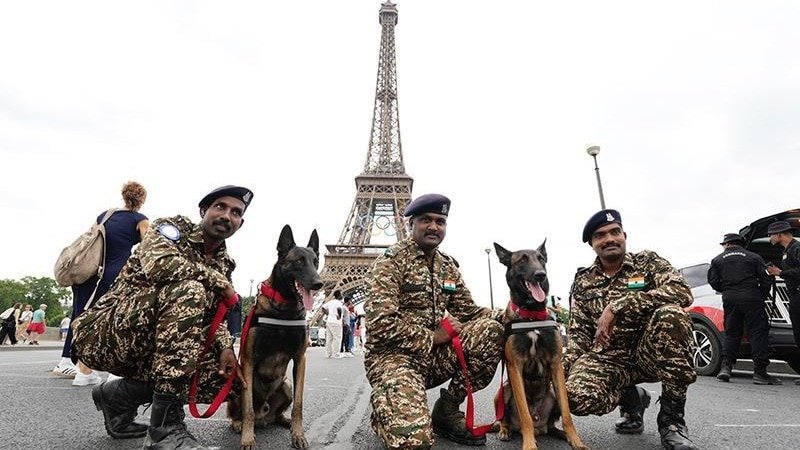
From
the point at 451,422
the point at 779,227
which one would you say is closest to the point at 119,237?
the point at 451,422

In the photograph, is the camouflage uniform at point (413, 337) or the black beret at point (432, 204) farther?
the black beret at point (432, 204)

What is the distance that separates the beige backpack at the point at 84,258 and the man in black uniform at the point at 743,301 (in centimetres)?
799

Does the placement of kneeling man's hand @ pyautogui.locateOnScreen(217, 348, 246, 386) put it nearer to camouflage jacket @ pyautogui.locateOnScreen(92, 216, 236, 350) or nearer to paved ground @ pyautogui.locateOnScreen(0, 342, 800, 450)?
camouflage jacket @ pyautogui.locateOnScreen(92, 216, 236, 350)

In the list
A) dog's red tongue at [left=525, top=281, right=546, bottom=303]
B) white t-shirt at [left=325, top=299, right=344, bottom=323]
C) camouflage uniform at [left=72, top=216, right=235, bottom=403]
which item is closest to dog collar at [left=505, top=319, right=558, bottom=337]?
dog's red tongue at [left=525, top=281, right=546, bottom=303]

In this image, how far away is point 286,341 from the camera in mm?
3096

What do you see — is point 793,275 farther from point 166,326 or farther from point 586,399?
point 166,326

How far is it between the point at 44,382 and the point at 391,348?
4.88 meters

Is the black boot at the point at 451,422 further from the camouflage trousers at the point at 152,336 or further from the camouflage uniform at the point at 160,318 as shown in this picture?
the camouflage trousers at the point at 152,336

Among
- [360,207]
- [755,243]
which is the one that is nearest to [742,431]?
[755,243]

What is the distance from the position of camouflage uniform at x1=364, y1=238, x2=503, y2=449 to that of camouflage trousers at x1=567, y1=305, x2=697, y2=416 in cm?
66

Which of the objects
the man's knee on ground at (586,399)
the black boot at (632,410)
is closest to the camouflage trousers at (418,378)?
the man's knee on ground at (586,399)

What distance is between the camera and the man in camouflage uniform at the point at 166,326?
2615mm

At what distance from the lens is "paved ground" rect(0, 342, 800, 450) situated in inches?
118

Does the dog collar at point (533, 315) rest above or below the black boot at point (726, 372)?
above
